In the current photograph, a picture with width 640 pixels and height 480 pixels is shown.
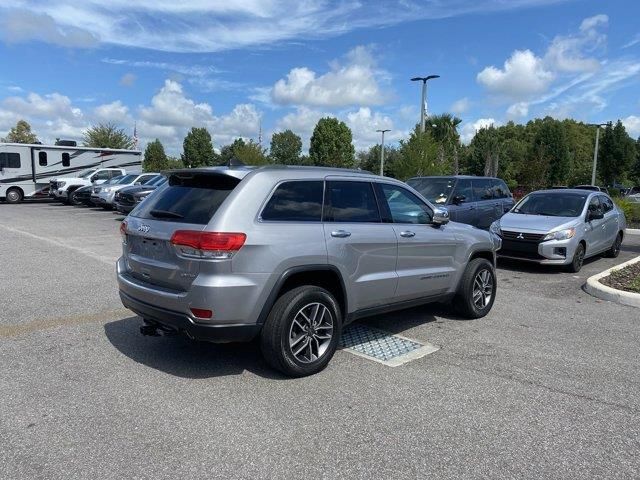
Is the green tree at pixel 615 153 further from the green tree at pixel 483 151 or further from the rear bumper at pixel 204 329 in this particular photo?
the rear bumper at pixel 204 329

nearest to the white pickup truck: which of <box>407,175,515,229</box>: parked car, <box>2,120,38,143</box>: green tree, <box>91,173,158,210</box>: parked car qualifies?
<box>91,173,158,210</box>: parked car

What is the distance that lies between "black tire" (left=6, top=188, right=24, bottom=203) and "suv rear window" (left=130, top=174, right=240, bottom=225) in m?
26.1

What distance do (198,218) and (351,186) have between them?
1.56m

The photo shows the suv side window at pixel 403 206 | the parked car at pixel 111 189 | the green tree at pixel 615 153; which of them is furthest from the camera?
the green tree at pixel 615 153

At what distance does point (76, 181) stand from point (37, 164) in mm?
2899

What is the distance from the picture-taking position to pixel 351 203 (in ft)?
16.0

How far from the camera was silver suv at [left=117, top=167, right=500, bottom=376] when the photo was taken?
393 cm

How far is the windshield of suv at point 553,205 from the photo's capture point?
10.5 metres

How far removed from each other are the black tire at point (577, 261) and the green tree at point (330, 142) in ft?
194

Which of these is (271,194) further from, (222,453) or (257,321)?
(222,453)

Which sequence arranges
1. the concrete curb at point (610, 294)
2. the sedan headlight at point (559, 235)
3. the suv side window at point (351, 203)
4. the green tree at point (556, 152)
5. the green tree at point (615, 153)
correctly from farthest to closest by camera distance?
the green tree at point (556, 152)
the green tree at point (615, 153)
the sedan headlight at point (559, 235)
the concrete curb at point (610, 294)
the suv side window at point (351, 203)

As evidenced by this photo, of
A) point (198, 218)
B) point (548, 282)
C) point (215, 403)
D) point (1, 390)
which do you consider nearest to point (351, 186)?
point (198, 218)

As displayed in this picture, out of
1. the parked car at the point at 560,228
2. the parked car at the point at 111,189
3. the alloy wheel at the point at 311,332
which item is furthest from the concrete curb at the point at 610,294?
the parked car at the point at 111,189

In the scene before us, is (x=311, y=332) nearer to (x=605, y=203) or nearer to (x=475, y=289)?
(x=475, y=289)
